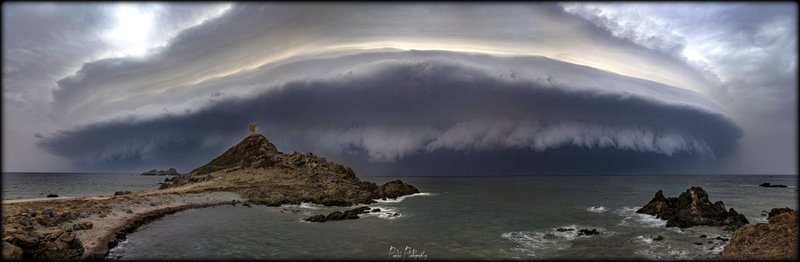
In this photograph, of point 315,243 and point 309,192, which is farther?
point 309,192

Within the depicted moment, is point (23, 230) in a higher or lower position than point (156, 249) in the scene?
higher

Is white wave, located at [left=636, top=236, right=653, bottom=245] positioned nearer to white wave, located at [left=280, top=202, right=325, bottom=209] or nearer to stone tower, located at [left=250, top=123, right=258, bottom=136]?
white wave, located at [left=280, top=202, right=325, bottom=209]

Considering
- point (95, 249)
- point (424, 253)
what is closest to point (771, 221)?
point (424, 253)

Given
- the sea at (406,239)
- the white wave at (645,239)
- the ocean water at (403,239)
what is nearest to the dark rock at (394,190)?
the sea at (406,239)

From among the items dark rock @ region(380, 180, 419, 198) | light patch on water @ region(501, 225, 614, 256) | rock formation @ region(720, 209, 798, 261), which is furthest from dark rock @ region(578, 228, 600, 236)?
dark rock @ region(380, 180, 419, 198)

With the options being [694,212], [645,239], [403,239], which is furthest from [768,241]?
[694,212]

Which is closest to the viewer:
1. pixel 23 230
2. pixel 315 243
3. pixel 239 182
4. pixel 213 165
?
pixel 23 230

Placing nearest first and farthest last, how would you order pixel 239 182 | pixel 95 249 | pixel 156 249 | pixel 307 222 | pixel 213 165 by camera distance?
pixel 95 249, pixel 156 249, pixel 307 222, pixel 239 182, pixel 213 165

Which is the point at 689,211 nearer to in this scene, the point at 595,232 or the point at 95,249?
the point at 595,232
